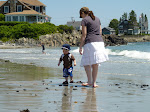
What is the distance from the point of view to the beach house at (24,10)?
264ft

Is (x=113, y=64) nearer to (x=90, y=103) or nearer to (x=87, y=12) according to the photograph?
(x=87, y=12)

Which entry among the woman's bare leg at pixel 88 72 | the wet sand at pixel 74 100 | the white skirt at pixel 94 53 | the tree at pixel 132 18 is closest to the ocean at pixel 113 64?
the woman's bare leg at pixel 88 72

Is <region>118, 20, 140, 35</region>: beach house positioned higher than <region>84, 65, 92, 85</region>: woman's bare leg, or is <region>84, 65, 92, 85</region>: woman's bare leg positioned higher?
<region>118, 20, 140, 35</region>: beach house

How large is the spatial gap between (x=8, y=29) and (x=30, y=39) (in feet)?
18.2

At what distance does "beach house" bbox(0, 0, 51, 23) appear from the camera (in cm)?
8050

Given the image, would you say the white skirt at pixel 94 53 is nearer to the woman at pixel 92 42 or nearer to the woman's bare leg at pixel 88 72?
the woman at pixel 92 42

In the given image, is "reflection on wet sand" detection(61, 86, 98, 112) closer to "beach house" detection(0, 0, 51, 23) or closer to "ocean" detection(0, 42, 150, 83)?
"ocean" detection(0, 42, 150, 83)

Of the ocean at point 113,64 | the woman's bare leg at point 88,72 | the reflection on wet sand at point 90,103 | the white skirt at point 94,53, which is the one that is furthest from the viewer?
the ocean at point 113,64

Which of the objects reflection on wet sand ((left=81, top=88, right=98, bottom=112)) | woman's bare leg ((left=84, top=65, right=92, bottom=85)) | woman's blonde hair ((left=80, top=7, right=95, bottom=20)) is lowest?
reflection on wet sand ((left=81, top=88, right=98, bottom=112))

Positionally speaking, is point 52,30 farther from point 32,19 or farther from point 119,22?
point 119,22

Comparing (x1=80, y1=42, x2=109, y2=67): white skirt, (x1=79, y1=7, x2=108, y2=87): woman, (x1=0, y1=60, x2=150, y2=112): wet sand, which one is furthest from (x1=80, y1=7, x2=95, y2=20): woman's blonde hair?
(x1=0, y1=60, x2=150, y2=112): wet sand

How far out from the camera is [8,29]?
240ft

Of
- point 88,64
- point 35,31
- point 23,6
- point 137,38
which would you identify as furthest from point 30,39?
point 137,38

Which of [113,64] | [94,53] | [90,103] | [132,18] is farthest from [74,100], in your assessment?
[132,18]
